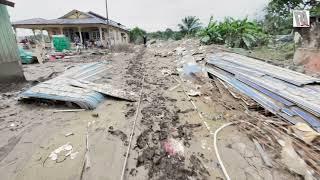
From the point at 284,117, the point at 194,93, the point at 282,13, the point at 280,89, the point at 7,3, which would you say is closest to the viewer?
the point at 284,117

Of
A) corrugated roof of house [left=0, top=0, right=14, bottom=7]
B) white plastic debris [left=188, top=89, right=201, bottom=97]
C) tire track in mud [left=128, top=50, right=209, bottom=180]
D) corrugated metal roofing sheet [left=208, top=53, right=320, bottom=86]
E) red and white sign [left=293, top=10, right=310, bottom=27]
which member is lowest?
tire track in mud [left=128, top=50, right=209, bottom=180]

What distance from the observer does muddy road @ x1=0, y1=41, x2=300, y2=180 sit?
3.19 m

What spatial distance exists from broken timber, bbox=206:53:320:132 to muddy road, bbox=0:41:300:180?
48cm

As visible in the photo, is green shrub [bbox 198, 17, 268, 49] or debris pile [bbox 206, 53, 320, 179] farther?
green shrub [bbox 198, 17, 268, 49]

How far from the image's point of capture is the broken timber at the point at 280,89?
13.6 ft

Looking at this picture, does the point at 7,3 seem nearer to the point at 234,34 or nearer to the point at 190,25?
the point at 234,34

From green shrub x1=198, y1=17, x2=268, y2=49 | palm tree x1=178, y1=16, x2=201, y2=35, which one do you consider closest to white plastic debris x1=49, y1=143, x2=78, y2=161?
green shrub x1=198, y1=17, x2=268, y2=49

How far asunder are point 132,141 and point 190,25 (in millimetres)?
30857

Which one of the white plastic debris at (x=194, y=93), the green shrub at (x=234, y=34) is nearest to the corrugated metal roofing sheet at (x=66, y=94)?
the white plastic debris at (x=194, y=93)

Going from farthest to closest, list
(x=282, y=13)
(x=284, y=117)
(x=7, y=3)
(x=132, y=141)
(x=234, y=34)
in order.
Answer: (x=282, y=13) < (x=234, y=34) < (x=7, y=3) < (x=284, y=117) < (x=132, y=141)

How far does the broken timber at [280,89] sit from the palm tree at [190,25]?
83.9ft

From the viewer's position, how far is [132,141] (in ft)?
13.2

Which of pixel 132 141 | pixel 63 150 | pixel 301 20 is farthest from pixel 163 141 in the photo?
pixel 301 20

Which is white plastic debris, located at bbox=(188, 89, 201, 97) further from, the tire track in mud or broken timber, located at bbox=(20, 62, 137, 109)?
broken timber, located at bbox=(20, 62, 137, 109)
